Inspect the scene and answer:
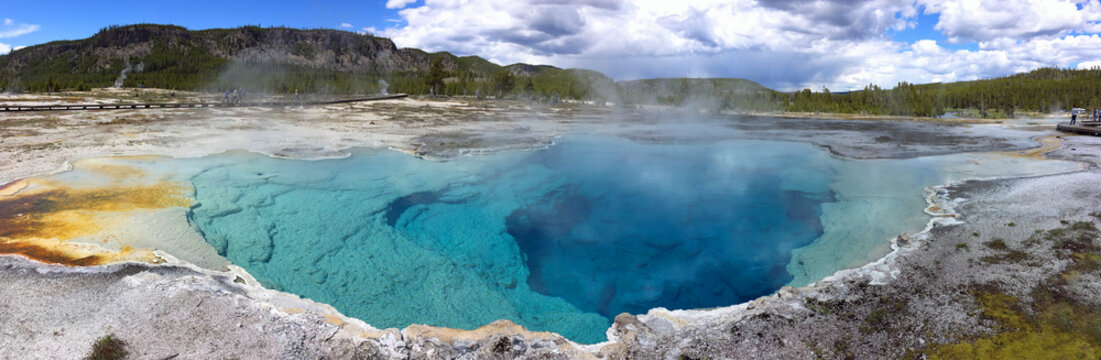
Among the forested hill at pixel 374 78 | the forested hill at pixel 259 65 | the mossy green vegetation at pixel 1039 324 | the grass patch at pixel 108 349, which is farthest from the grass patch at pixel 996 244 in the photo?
the forested hill at pixel 259 65

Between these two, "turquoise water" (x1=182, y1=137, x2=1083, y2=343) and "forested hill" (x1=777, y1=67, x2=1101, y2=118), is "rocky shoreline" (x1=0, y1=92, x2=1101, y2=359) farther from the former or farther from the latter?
"forested hill" (x1=777, y1=67, x2=1101, y2=118)

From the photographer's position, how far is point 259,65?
103m

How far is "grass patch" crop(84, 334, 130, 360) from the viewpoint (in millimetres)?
3260

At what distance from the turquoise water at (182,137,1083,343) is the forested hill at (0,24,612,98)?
44726 mm

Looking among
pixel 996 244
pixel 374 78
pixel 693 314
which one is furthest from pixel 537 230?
pixel 374 78

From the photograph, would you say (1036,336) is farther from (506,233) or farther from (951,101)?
(951,101)

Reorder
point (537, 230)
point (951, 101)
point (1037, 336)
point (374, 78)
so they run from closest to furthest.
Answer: point (1037, 336) < point (537, 230) < point (951, 101) < point (374, 78)

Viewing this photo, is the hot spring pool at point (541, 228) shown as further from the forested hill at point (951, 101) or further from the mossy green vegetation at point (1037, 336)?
the forested hill at point (951, 101)

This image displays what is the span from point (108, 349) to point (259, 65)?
4565 inches

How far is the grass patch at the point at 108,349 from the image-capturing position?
128 inches

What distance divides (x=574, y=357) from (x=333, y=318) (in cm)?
A: 185

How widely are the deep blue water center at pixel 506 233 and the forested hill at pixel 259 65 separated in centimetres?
4473

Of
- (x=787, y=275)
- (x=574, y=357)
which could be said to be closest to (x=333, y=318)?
(x=574, y=357)

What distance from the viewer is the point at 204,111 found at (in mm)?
20797
